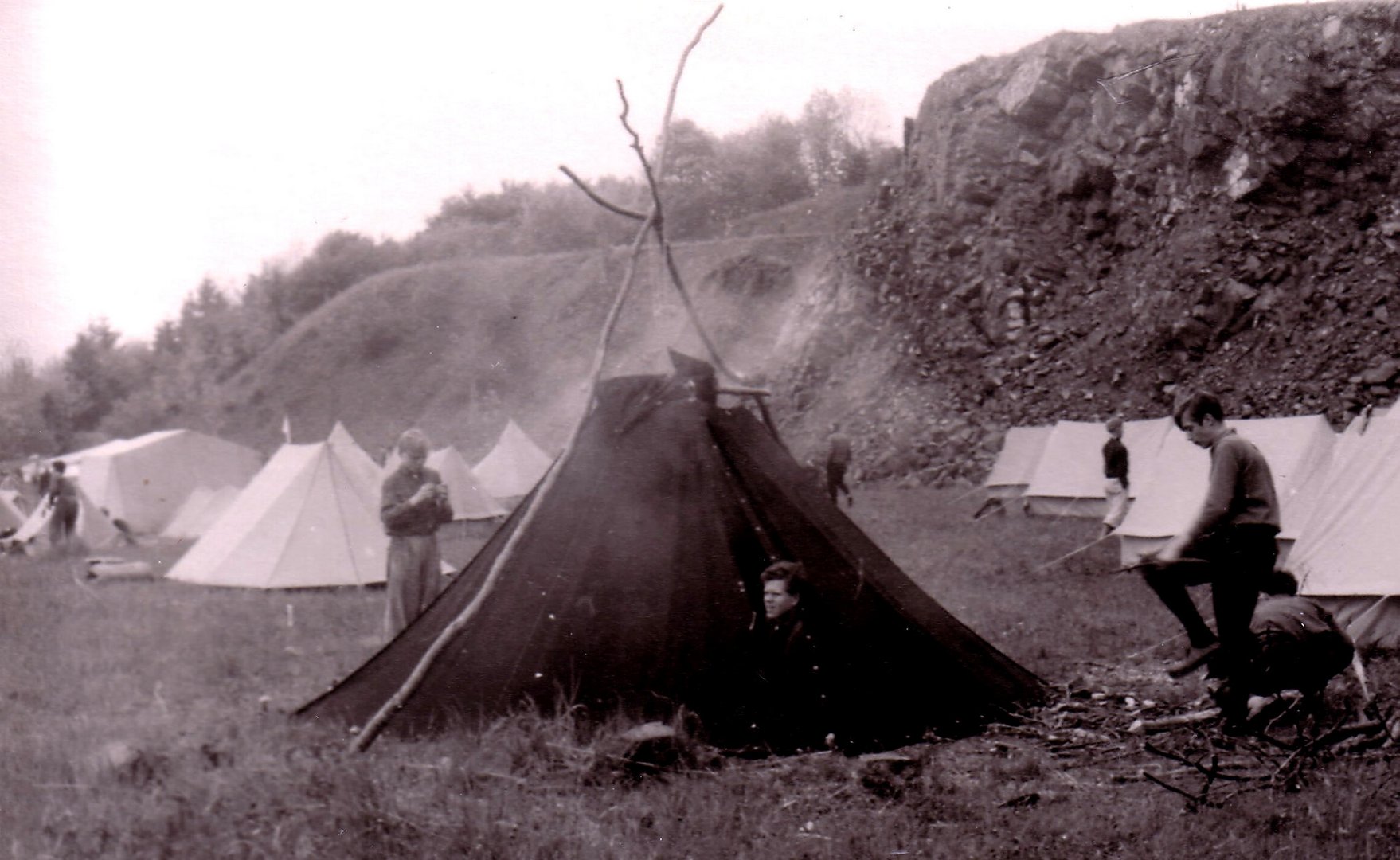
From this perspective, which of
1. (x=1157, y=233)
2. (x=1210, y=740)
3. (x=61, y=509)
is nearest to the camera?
(x=1210, y=740)

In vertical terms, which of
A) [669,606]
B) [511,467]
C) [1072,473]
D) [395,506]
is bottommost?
[1072,473]

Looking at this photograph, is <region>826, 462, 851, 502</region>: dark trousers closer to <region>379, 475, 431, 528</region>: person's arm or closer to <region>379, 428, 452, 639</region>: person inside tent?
<region>379, 428, 452, 639</region>: person inside tent

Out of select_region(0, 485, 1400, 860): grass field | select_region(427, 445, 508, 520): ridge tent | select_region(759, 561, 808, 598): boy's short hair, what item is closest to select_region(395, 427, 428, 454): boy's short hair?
select_region(0, 485, 1400, 860): grass field

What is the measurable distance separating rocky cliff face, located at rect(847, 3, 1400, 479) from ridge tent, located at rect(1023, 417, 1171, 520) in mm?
3838

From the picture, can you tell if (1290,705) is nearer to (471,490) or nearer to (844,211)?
(471,490)

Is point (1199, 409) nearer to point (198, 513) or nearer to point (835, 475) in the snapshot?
point (835, 475)

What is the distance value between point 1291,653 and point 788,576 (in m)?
2.30

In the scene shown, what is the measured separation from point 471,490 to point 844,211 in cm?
3442

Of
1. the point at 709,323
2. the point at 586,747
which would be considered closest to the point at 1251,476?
the point at 586,747

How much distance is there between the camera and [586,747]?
539 cm

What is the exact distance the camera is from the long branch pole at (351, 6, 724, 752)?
5484 millimetres

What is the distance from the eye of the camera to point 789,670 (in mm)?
5898

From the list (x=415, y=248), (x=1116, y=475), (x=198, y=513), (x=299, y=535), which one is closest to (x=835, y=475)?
(x=1116, y=475)

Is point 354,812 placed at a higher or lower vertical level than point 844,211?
lower
